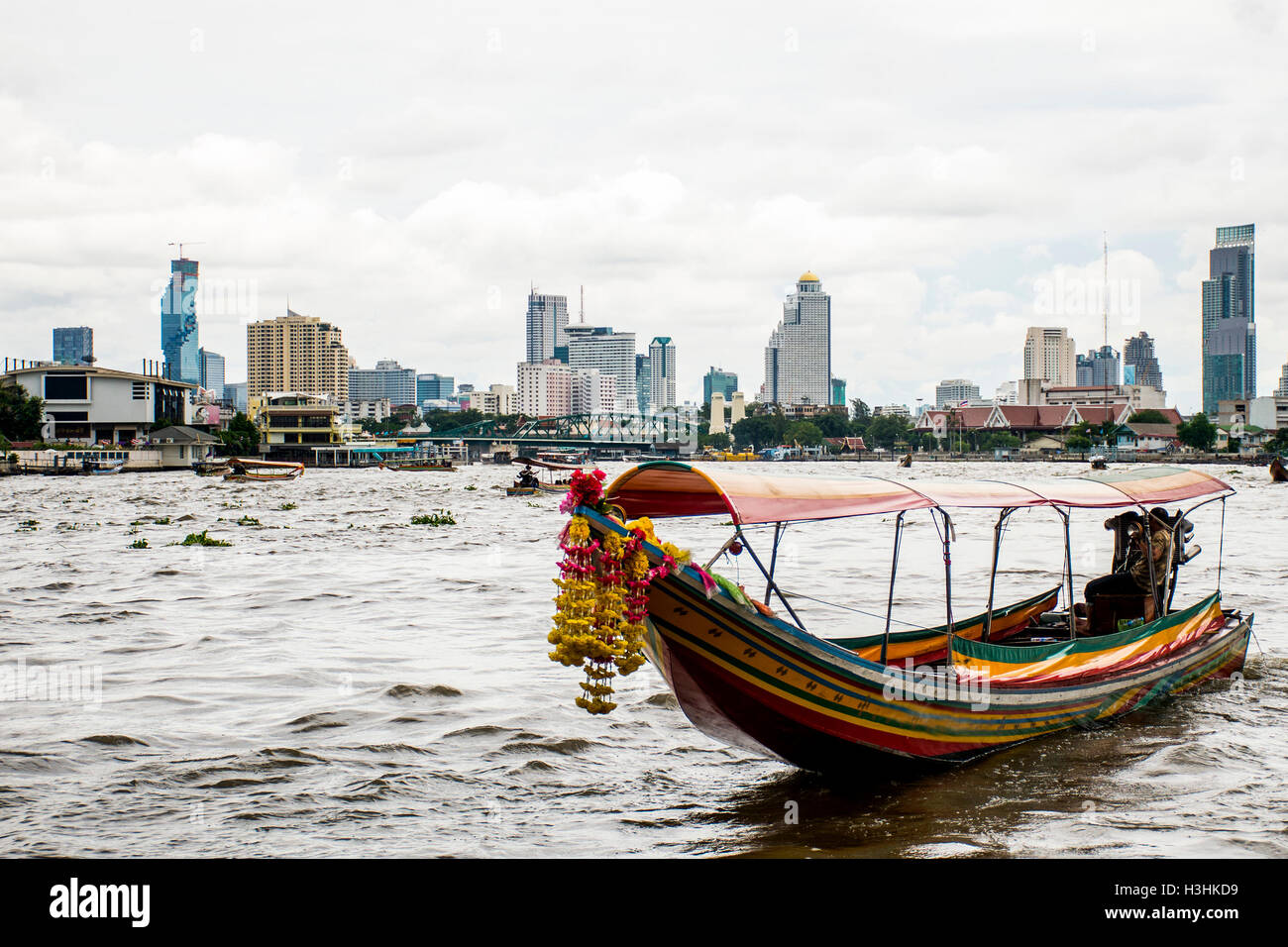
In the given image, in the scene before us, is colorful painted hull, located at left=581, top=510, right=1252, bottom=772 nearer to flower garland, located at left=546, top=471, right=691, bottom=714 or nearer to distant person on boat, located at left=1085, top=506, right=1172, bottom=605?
flower garland, located at left=546, top=471, right=691, bottom=714

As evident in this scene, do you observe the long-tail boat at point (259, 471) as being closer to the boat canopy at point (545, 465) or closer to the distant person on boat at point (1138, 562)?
the boat canopy at point (545, 465)

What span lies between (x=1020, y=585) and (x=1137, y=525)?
8.26m

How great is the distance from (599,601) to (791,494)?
65.1 inches

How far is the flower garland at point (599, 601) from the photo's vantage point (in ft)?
22.5

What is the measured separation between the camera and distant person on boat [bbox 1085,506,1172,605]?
1195 cm

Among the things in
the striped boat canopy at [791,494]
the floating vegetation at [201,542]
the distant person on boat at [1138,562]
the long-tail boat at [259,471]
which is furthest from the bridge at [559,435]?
the striped boat canopy at [791,494]

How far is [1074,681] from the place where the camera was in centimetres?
978

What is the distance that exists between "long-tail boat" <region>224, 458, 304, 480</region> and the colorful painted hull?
66464 mm

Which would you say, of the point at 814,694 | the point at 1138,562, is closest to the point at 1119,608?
the point at 1138,562

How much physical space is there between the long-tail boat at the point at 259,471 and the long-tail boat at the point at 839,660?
216ft

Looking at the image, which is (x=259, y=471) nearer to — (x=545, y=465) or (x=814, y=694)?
(x=545, y=465)

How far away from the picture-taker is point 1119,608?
12.0 m

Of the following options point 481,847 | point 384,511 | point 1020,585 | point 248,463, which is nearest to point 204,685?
point 481,847
